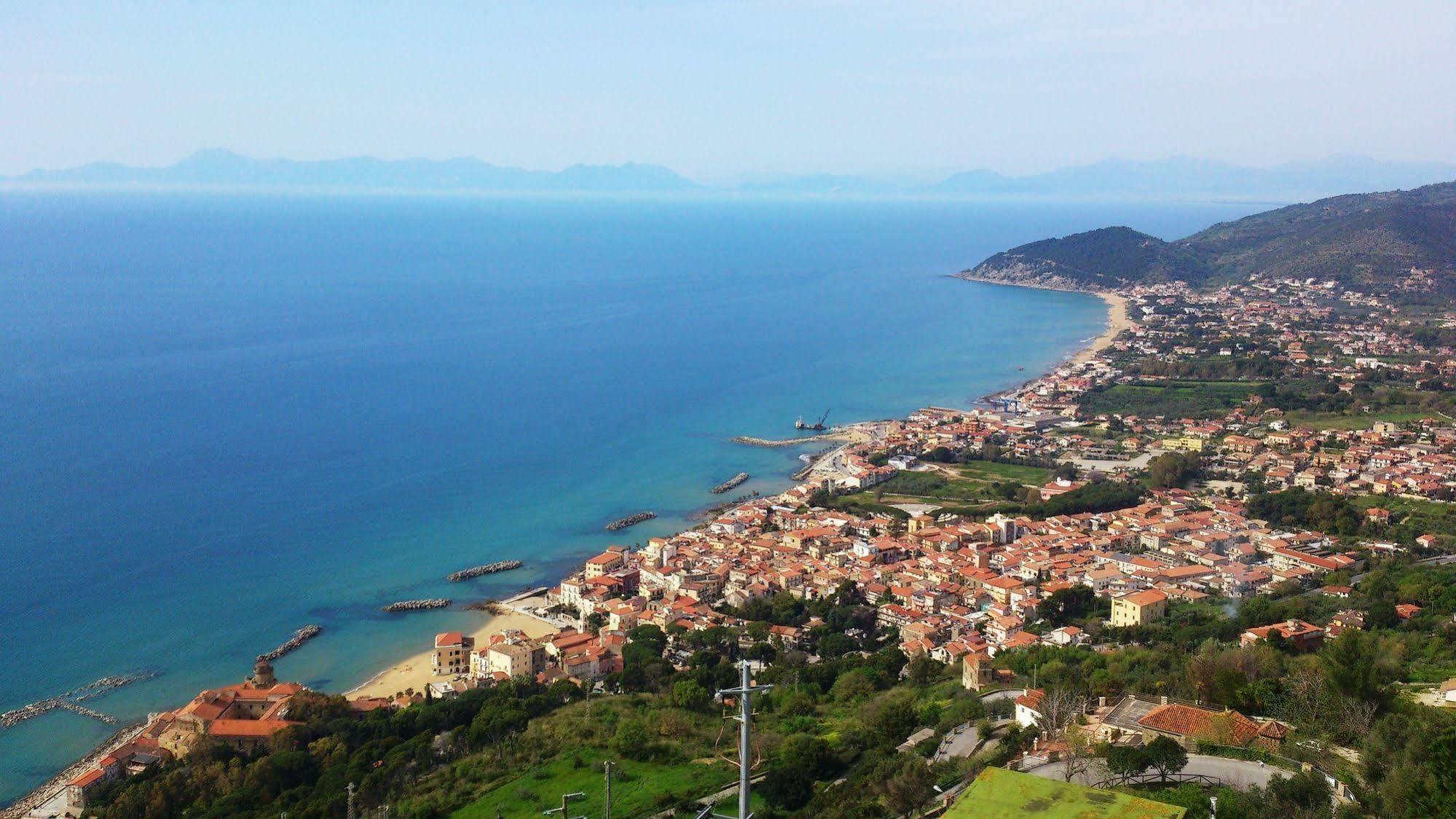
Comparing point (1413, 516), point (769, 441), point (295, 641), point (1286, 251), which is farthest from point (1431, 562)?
point (1286, 251)

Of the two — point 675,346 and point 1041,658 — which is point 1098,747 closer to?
point 1041,658

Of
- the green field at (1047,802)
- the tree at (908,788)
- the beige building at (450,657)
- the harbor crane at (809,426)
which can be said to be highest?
the green field at (1047,802)

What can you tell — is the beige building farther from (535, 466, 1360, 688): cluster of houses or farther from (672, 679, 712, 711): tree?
(672, 679, 712, 711): tree

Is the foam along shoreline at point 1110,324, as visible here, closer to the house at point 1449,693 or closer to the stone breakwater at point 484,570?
the stone breakwater at point 484,570

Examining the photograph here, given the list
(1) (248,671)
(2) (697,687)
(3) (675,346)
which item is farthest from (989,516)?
(3) (675,346)

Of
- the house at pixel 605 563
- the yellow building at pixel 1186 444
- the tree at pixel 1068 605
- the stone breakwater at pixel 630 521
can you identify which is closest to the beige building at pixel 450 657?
the house at pixel 605 563

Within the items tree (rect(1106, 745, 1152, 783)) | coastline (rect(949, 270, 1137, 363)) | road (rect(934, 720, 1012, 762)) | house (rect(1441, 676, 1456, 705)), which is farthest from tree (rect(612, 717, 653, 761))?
coastline (rect(949, 270, 1137, 363))

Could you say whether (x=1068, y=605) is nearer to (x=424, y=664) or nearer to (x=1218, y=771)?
(x=1218, y=771)

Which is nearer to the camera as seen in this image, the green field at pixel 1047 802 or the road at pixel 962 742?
the green field at pixel 1047 802
